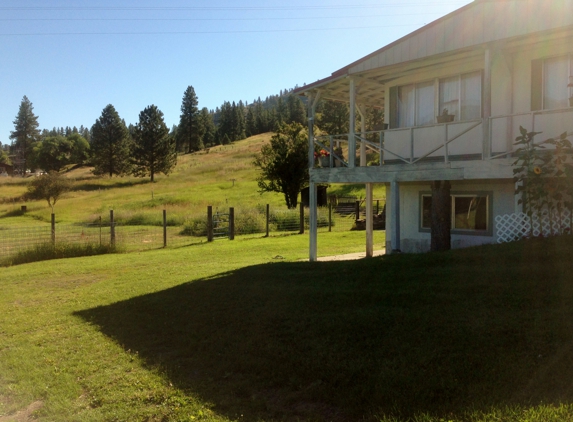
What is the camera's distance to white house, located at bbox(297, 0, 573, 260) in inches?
386

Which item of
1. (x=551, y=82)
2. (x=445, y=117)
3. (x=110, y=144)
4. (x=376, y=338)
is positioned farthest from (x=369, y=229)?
(x=110, y=144)

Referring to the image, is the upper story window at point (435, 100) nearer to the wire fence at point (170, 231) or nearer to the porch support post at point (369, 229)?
the porch support post at point (369, 229)

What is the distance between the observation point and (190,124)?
102 meters

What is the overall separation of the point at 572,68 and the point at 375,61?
4.04 meters

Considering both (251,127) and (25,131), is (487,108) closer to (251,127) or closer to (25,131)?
(25,131)

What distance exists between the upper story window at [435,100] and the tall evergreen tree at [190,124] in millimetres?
92087

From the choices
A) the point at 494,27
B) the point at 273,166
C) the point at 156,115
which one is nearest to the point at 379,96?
the point at 494,27

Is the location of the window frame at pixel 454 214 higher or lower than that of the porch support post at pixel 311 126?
lower

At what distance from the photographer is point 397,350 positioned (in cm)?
495

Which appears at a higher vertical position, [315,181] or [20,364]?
[315,181]

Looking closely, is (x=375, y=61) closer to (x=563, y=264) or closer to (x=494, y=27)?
Answer: (x=494, y=27)

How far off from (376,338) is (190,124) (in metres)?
101

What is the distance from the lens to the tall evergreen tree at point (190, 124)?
10081cm

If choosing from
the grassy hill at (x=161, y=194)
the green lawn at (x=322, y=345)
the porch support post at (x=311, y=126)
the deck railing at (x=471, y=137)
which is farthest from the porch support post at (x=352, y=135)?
the grassy hill at (x=161, y=194)
